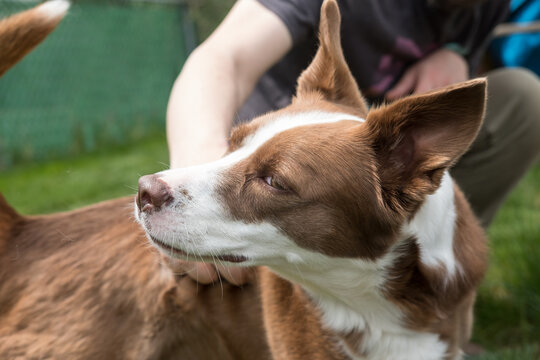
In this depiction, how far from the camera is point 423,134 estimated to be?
1697 millimetres

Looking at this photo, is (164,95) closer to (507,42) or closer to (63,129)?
(63,129)

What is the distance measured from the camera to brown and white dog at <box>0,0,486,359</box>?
1756 mm

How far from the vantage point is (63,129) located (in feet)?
28.5

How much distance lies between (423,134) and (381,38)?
126 centimetres

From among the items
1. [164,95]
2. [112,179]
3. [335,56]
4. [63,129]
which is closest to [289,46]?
[335,56]

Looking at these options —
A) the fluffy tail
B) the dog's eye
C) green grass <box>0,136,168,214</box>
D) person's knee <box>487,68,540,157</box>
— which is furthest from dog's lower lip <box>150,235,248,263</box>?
green grass <box>0,136,168,214</box>

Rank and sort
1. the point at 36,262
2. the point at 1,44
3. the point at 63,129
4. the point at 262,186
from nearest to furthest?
the point at 262,186, the point at 1,44, the point at 36,262, the point at 63,129

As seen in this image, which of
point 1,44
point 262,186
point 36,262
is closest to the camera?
point 262,186

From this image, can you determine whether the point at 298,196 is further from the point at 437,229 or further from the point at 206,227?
the point at 437,229

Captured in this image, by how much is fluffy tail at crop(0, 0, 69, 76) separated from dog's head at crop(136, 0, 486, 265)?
81cm

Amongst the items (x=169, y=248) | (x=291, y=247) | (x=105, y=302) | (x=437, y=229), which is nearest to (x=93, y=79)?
(x=105, y=302)

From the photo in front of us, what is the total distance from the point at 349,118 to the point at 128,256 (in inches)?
38.8

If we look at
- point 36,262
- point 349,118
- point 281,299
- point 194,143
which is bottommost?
point 36,262

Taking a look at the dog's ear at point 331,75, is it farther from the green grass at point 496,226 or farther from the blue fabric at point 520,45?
the blue fabric at point 520,45
